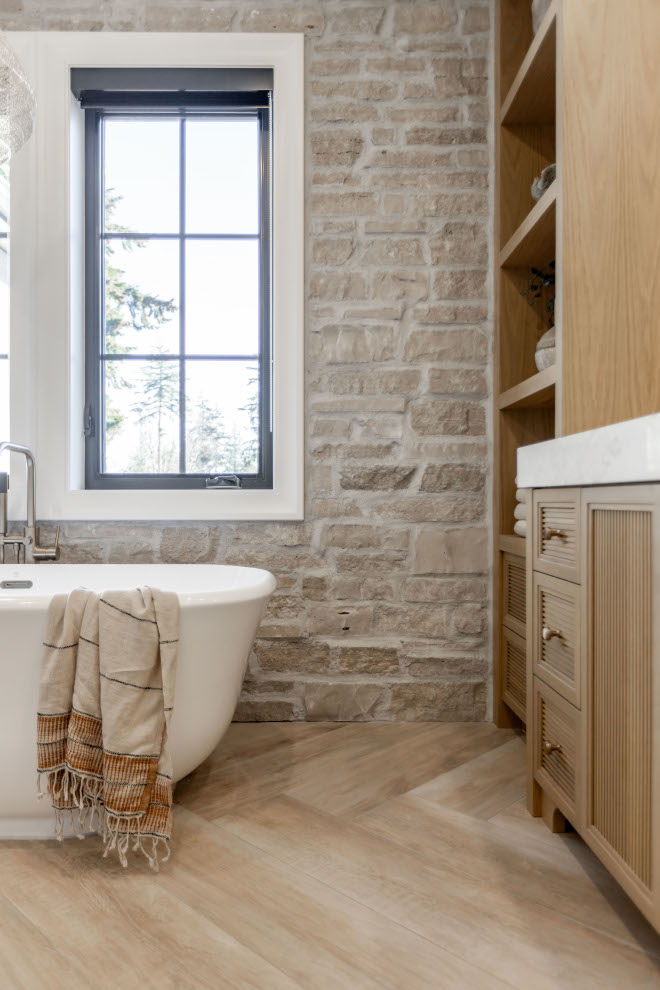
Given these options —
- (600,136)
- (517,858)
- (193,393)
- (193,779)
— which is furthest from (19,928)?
(600,136)

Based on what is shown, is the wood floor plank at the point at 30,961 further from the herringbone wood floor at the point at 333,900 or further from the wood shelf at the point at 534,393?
the wood shelf at the point at 534,393

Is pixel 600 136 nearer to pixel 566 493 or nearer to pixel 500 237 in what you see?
pixel 500 237

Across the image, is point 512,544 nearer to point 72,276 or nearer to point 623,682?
point 623,682

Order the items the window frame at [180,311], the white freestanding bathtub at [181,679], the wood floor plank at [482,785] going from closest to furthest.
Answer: the white freestanding bathtub at [181,679]
the wood floor plank at [482,785]
the window frame at [180,311]

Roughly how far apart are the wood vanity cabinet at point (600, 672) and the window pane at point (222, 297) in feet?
4.56

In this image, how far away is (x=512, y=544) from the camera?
213 cm

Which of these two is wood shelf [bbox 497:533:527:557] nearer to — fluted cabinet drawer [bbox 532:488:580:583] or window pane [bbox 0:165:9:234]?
fluted cabinet drawer [bbox 532:488:580:583]

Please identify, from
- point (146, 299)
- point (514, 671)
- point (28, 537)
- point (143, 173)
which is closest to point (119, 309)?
point (146, 299)

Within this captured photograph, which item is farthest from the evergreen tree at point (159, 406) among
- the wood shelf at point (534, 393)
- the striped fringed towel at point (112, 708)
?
the wood shelf at point (534, 393)

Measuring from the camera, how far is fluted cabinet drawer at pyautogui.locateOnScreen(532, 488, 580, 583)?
53.7 inches

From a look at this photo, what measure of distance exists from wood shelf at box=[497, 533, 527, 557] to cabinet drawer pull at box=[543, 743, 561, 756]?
65 centimetres

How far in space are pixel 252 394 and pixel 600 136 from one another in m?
1.42

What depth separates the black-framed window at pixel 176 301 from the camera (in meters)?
2.49

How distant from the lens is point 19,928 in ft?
4.00
